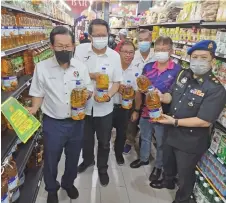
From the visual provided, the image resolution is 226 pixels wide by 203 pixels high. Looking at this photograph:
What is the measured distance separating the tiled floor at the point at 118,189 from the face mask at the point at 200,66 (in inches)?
63.1

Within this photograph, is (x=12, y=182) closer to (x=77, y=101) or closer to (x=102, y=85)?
(x=77, y=101)

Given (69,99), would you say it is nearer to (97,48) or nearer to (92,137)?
(97,48)

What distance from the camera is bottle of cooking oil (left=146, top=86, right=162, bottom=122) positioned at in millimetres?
2260

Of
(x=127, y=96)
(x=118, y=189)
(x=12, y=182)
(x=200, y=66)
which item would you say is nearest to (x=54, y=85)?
(x=12, y=182)

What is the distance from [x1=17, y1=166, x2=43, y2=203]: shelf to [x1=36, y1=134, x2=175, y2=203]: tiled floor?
177 millimetres

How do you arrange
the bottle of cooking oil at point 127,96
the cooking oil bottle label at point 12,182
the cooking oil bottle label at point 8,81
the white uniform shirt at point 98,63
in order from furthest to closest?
the bottle of cooking oil at point 127,96
the white uniform shirt at point 98,63
the cooking oil bottle label at point 8,81
the cooking oil bottle label at point 12,182

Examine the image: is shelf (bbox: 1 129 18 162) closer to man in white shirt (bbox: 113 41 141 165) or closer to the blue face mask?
man in white shirt (bbox: 113 41 141 165)

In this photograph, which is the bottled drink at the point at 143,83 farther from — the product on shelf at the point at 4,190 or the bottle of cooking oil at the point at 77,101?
the product on shelf at the point at 4,190

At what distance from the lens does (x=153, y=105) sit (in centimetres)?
229

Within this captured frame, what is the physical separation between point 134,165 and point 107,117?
3.51 feet

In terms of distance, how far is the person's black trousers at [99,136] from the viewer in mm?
2785

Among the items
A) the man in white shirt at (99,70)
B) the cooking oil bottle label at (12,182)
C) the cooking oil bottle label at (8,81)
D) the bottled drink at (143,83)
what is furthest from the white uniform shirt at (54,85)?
the bottled drink at (143,83)

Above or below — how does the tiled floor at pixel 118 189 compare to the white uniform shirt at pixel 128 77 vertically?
below

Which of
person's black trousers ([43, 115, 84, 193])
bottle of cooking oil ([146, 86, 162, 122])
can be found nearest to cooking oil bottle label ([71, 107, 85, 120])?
person's black trousers ([43, 115, 84, 193])
